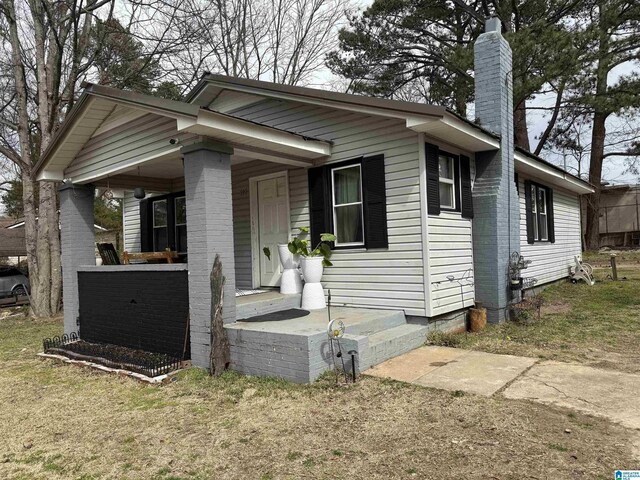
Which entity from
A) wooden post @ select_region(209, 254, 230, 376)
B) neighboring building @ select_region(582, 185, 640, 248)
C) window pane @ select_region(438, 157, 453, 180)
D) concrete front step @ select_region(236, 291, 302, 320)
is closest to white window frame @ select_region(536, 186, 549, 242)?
window pane @ select_region(438, 157, 453, 180)

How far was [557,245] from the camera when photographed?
40.4 ft

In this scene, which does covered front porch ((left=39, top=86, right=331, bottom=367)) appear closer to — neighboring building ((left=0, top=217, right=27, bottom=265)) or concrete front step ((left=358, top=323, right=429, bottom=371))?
concrete front step ((left=358, top=323, right=429, bottom=371))

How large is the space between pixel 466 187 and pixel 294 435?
17.4 ft

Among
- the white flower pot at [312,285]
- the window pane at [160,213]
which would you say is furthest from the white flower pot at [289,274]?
the window pane at [160,213]

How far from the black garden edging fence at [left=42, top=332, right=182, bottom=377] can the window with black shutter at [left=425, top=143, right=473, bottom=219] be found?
13.1ft

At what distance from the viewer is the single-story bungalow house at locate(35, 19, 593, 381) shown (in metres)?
5.76

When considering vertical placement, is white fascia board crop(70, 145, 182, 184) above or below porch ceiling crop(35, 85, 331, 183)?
below

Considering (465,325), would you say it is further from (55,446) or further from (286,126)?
(55,446)

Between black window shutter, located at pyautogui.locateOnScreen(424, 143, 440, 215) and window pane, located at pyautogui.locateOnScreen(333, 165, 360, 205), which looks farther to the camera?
window pane, located at pyautogui.locateOnScreen(333, 165, 360, 205)

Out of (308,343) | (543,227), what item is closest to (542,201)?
(543,227)

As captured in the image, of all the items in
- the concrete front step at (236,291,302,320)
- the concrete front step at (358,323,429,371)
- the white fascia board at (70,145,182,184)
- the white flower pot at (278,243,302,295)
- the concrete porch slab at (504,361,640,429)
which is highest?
the white fascia board at (70,145,182,184)

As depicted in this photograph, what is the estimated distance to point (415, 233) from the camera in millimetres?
6582

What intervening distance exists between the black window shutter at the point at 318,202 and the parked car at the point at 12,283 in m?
12.7

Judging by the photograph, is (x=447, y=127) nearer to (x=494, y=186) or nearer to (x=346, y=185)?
(x=346, y=185)
